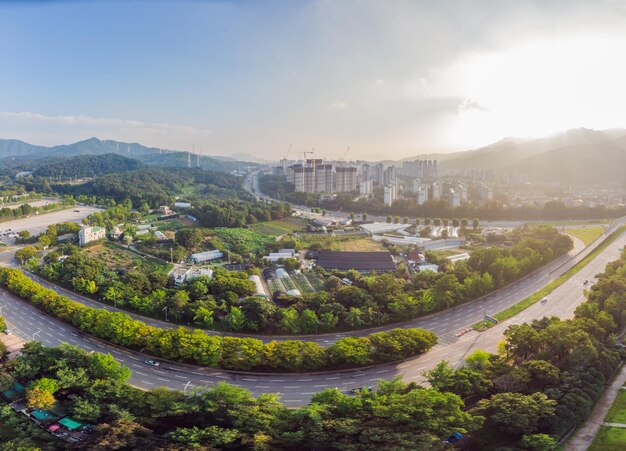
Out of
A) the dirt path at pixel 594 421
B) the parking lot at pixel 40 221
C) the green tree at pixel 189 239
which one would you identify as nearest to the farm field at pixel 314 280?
the green tree at pixel 189 239

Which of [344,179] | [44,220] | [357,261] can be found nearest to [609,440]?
[357,261]

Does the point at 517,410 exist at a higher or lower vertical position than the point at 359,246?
lower

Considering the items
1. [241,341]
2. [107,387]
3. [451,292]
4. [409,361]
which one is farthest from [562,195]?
[107,387]

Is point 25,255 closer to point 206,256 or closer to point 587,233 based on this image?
point 206,256

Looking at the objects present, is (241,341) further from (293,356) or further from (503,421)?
(503,421)

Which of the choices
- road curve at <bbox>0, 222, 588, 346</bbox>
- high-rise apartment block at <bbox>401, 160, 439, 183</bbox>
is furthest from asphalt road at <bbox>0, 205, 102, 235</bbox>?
high-rise apartment block at <bbox>401, 160, 439, 183</bbox>
